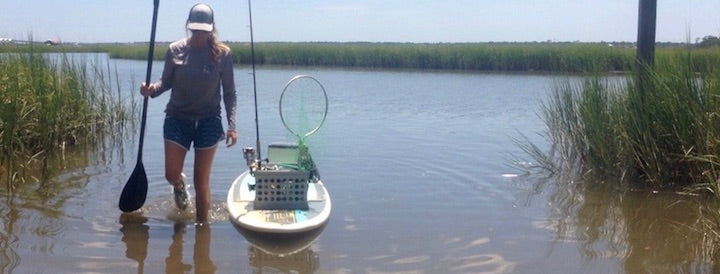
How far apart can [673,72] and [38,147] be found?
23.9 ft

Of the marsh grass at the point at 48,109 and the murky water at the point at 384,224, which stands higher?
the marsh grass at the point at 48,109

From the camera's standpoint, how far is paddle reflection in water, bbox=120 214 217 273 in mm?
6738

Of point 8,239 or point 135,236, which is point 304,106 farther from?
point 8,239

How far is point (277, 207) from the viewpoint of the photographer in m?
7.55

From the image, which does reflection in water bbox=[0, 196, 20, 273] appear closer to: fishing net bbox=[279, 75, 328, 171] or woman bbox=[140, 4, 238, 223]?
woman bbox=[140, 4, 238, 223]

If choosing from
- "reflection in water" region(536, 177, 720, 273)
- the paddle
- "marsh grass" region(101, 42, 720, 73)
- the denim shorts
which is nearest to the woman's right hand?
the denim shorts

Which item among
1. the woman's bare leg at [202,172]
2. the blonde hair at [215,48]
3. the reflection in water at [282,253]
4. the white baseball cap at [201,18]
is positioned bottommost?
the reflection in water at [282,253]

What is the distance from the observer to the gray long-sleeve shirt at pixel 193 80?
7.36m

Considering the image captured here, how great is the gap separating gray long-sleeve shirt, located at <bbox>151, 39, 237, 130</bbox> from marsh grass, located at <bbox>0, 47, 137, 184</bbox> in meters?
2.58

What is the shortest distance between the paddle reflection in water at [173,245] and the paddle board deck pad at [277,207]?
36 centimetres

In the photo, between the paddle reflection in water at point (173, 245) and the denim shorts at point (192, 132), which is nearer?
the paddle reflection in water at point (173, 245)

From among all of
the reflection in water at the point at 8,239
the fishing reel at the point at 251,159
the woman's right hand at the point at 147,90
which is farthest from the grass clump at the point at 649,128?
the reflection in water at the point at 8,239

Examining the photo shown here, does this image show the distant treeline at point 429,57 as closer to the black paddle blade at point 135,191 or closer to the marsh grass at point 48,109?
the marsh grass at point 48,109

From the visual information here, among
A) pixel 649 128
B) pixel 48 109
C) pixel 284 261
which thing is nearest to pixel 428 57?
pixel 48 109
